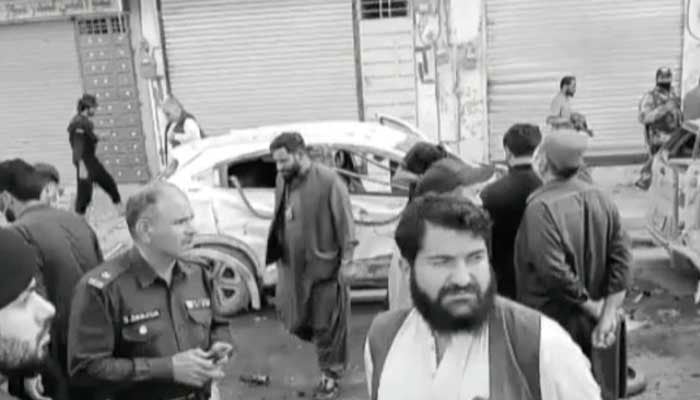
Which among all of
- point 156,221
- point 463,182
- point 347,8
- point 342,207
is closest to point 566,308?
point 463,182

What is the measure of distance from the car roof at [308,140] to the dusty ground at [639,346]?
155 cm

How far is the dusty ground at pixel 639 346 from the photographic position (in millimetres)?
6579

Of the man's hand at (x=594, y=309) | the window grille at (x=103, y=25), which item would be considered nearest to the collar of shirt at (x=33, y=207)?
the man's hand at (x=594, y=309)

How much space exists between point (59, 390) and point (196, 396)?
1060 mm

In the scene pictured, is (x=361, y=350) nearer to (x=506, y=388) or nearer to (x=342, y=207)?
(x=342, y=207)

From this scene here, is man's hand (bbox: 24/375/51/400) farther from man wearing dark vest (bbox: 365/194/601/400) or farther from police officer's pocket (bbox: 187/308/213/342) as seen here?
man wearing dark vest (bbox: 365/194/601/400)

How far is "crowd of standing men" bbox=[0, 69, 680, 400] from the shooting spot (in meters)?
2.50

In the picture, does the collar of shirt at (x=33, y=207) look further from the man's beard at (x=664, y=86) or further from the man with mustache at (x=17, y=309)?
the man's beard at (x=664, y=86)

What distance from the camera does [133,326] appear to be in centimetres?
365

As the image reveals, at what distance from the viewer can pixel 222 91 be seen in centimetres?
1435

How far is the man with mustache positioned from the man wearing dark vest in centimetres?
104

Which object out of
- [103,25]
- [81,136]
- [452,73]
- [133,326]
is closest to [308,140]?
[81,136]

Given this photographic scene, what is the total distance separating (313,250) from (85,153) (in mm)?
5842

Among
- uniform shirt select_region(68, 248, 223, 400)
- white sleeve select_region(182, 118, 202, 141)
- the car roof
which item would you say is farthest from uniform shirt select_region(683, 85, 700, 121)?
uniform shirt select_region(68, 248, 223, 400)
